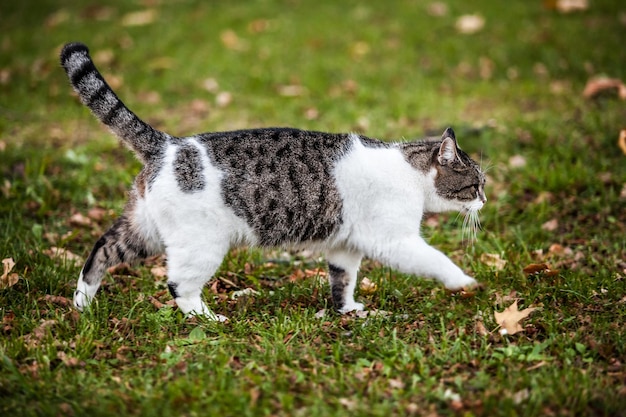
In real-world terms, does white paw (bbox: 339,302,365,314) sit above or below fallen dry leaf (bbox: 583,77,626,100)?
below

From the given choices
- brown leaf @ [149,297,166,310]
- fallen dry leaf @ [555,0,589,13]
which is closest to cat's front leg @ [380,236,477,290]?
brown leaf @ [149,297,166,310]

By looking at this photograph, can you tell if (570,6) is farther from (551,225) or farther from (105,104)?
(105,104)

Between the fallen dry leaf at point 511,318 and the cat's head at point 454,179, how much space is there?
702 mm

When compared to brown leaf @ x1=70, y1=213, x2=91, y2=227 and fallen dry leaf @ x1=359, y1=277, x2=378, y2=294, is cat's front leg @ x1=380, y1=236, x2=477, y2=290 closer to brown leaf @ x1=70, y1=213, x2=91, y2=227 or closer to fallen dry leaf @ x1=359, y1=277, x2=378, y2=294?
fallen dry leaf @ x1=359, y1=277, x2=378, y2=294


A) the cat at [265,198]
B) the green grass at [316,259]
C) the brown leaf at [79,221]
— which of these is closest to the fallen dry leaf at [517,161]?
the green grass at [316,259]

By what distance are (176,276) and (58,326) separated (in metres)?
0.64

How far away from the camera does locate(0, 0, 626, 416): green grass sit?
2.96 meters

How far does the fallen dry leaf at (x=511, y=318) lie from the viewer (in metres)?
3.38

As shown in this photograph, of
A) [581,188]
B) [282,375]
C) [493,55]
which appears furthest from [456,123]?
[282,375]

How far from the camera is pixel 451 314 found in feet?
11.8

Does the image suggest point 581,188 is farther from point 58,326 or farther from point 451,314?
point 58,326

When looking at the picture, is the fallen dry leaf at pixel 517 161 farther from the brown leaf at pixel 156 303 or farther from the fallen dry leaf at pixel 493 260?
the brown leaf at pixel 156 303

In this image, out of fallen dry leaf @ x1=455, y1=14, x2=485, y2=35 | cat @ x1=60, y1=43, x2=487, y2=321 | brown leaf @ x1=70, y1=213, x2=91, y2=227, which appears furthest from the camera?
fallen dry leaf @ x1=455, y1=14, x2=485, y2=35

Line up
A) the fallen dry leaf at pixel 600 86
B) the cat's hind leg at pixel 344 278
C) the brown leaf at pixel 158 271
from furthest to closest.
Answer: the fallen dry leaf at pixel 600 86
the brown leaf at pixel 158 271
the cat's hind leg at pixel 344 278
